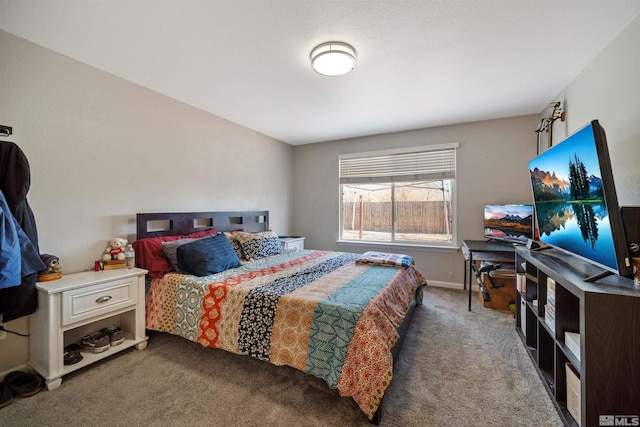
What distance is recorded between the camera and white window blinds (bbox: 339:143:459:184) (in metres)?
3.87

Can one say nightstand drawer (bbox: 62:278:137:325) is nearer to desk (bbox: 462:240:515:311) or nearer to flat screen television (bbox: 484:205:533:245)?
desk (bbox: 462:240:515:311)

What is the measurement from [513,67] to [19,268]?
3904 mm

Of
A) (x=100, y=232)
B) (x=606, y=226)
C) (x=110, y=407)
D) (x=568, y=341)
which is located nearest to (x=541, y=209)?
(x=606, y=226)

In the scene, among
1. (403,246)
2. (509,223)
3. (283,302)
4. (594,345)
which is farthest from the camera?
(403,246)

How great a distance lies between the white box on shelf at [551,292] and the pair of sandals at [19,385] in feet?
11.1

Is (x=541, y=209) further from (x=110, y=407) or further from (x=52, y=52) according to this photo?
(x=52, y=52)

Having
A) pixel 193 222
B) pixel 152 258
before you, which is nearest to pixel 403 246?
pixel 193 222

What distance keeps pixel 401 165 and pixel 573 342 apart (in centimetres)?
313

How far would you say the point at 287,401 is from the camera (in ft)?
5.32

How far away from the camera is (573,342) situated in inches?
55.5

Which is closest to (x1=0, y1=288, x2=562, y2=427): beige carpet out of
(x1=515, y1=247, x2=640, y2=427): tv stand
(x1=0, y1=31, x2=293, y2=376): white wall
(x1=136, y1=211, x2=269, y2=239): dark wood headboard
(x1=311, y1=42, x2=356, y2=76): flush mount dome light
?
(x1=515, y1=247, x2=640, y2=427): tv stand

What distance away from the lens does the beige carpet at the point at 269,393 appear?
4.87ft

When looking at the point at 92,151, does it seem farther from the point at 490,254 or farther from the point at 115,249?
the point at 490,254

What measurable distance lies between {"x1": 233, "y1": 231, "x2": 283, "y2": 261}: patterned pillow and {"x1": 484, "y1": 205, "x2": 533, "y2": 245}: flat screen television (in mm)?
2852
